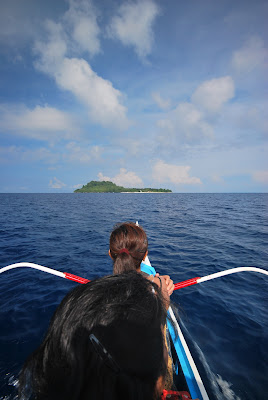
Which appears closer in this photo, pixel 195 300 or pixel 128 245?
pixel 128 245

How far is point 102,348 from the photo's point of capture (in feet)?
2.41

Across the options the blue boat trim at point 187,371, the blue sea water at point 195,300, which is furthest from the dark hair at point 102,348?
the blue sea water at point 195,300

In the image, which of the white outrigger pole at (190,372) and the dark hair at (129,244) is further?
the dark hair at (129,244)

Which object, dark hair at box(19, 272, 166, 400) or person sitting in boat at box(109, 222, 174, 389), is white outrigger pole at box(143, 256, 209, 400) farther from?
dark hair at box(19, 272, 166, 400)

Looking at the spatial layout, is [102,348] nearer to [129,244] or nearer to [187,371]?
[129,244]

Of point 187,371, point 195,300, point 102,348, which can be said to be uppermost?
point 102,348

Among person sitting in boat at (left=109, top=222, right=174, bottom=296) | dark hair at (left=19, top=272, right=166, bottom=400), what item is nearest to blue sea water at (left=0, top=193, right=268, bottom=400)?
person sitting in boat at (left=109, top=222, right=174, bottom=296)

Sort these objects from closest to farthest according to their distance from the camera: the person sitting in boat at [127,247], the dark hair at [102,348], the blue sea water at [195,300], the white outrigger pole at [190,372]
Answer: the dark hair at [102,348] → the white outrigger pole at [190,372] → the person sitting in boat at [127,247] → the blue sea water at [195,300]

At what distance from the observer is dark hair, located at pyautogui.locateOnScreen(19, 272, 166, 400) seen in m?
0.68

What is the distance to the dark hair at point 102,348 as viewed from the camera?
682mm

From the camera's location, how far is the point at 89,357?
72 centimetres

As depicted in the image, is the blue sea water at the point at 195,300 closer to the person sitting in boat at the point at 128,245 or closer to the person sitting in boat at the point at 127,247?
the person sitting in boat at the point at 127,247

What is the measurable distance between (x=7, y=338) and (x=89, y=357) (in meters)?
4.26

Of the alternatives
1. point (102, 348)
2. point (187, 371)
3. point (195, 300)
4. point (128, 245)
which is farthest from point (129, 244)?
point (195, 300)
